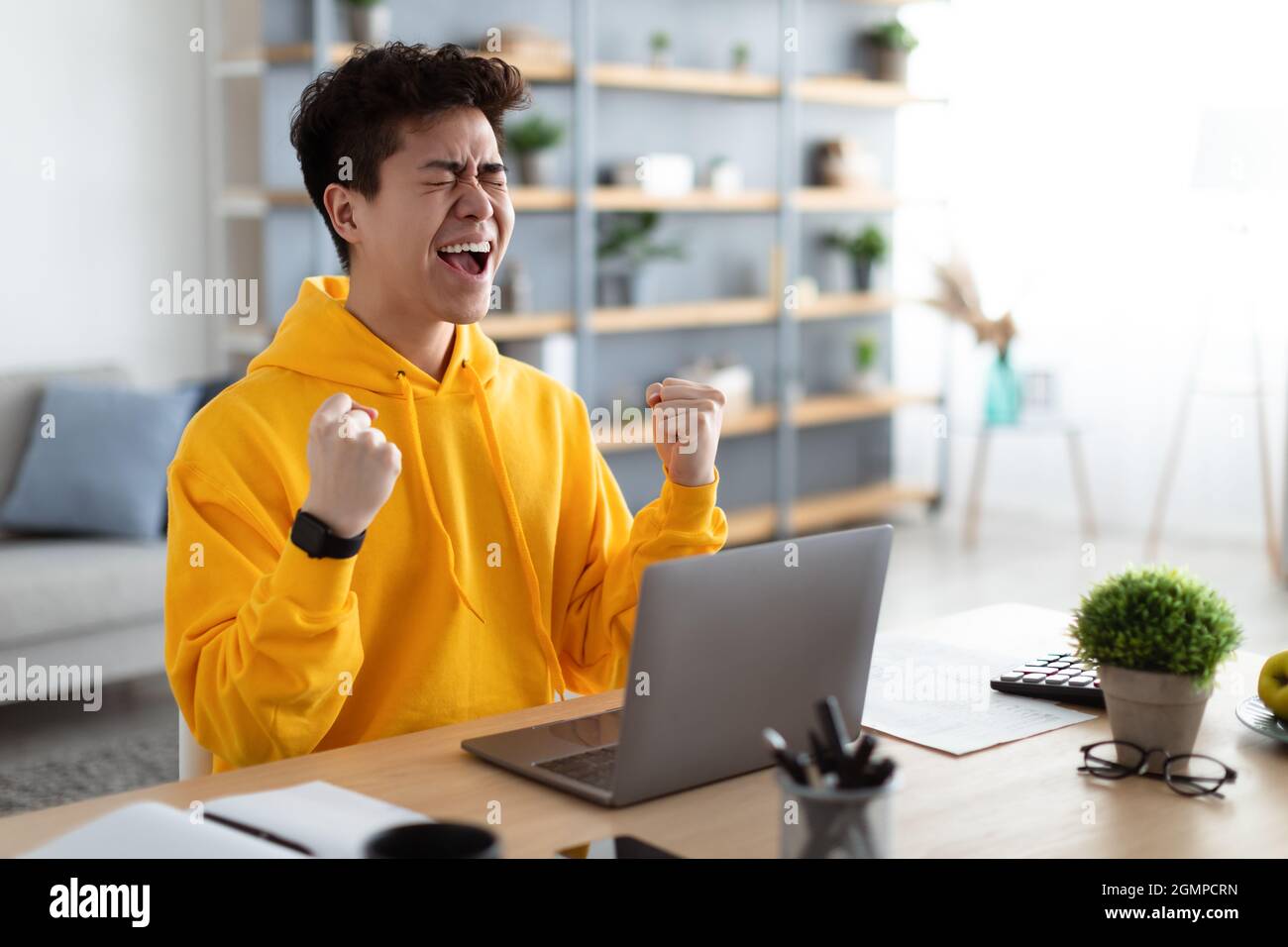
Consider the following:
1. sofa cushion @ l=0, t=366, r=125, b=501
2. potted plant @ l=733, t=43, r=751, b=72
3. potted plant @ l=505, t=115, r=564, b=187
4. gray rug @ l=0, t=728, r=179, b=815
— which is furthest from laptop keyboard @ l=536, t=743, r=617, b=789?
potted plant @ l=733, t=43, r=751, b=72

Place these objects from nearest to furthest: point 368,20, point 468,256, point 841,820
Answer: point 841,820 → point 468,256 → point 368,20

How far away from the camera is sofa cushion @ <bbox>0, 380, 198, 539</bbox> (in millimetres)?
3568

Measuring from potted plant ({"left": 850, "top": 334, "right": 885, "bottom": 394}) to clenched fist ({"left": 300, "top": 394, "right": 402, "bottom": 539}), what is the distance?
15.8ft

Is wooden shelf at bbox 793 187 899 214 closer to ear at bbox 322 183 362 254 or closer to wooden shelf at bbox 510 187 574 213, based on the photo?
wooden shelf at bbox 510 187 574 213

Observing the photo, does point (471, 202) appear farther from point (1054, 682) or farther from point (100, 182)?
point (100, 182)

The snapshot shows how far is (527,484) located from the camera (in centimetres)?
173

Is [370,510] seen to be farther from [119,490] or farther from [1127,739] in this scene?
[119,490]

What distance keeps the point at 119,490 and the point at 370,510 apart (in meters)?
2.51

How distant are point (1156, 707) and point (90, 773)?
2429mm

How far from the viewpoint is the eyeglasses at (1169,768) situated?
121 cm

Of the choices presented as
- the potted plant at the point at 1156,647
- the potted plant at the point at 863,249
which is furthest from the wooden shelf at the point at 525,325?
the potted plant at the point at 1156,647

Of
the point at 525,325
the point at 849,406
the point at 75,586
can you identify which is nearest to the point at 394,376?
the point at 75,586

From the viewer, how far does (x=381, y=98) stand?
5.37 ft
